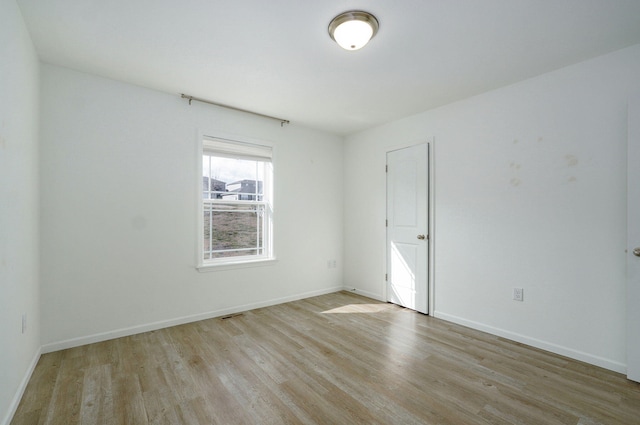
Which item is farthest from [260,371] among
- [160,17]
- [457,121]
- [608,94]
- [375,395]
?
[608,94]

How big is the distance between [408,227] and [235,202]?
7.57ft

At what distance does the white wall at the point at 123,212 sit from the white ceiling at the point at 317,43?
1.08ft

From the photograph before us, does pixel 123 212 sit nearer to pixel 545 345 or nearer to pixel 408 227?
pixel 408 227

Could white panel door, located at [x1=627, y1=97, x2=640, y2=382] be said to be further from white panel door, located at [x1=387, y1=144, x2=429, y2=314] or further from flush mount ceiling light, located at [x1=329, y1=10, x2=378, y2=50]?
flush mount ceiling light, located at [x1=329, y1=10, x2=378, y2=50]

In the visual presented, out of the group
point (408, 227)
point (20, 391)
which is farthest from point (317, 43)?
point (20, 391)

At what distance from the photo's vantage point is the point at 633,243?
226cm

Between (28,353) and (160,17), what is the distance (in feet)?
8.77

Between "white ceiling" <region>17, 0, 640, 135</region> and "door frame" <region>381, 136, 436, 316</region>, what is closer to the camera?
"white ceiling" <region>17, 0, 640, 135</region>

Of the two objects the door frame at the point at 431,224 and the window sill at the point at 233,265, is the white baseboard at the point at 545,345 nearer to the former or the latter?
the door frame at the point at 431,224

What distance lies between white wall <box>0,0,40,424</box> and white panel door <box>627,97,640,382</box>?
4.15 m

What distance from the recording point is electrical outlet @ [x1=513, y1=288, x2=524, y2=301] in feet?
9.61

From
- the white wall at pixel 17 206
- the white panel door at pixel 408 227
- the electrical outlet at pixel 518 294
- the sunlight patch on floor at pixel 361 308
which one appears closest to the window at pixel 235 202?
the sunlight patch on floor at pixel 361 308

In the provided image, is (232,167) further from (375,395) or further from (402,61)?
(375,395)

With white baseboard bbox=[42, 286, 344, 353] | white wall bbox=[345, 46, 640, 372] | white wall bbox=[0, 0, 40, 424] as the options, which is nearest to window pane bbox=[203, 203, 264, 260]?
white baseboard bbox=[42, 286, 344, 353]
